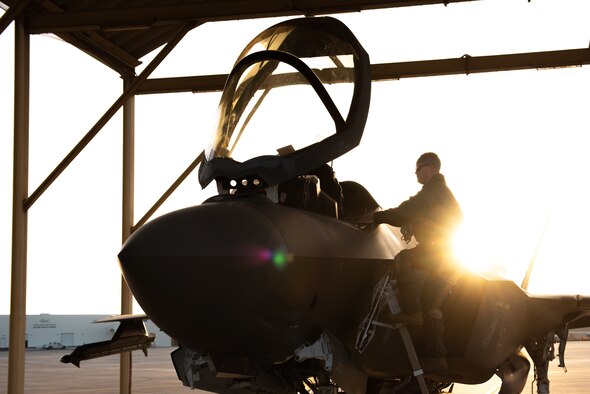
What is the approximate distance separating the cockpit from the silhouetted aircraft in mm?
10

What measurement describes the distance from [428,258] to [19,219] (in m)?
7.87

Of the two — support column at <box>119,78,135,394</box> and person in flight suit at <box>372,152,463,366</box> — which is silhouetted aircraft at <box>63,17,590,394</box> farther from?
support column at <box>119,78,135,394</box>

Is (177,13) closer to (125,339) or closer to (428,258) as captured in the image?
(125,339)

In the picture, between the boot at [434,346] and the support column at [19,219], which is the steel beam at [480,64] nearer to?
the support column at [19,219]

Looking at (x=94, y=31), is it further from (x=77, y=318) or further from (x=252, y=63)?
(x=77, y=318)

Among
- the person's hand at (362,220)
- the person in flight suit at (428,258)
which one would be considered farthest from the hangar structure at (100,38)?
the person in flight suit at (428,258)

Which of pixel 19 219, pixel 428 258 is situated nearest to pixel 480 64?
pixel 19 219

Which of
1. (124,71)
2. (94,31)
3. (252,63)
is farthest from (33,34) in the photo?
(252,63)

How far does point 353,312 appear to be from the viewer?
5.96m

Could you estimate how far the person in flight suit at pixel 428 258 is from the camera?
612 cm

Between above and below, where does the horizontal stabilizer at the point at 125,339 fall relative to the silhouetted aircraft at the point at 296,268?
below

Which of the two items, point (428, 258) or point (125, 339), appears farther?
point (125, 339)

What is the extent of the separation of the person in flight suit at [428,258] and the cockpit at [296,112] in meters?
0.54

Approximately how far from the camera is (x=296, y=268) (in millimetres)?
5254
